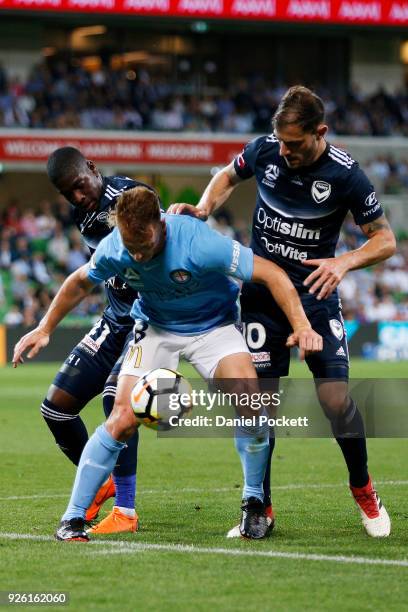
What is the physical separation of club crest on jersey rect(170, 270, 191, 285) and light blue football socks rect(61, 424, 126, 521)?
0.85m

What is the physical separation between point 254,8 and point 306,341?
28709mm

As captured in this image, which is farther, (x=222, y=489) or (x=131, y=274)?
(x=222, y=489)

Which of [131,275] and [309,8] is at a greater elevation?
[131,275]

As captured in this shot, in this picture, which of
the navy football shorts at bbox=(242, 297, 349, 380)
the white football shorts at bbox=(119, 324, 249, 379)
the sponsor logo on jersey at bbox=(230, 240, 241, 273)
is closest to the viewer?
the sponsor logo on jersey at bbox=(230, 240, 241, 273)

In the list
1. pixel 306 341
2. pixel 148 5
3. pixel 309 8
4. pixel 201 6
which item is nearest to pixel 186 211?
pixel 306 341

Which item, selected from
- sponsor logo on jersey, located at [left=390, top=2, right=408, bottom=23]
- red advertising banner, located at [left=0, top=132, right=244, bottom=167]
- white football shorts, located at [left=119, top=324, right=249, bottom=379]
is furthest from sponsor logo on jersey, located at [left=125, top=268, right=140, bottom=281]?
sponsor logo on jersey, located at [left=390, top=2, right=408, bottom=23]

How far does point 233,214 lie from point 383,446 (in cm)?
2451

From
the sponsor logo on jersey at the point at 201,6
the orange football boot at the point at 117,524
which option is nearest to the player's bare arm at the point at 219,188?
the orange football boot at the point at 117,524

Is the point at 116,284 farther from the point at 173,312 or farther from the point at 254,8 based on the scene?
the point at 254,8

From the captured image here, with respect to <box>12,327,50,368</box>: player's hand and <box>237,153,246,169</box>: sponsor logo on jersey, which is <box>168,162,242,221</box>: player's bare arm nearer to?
<box>237,153,246,169</box>: sponsor logo on jersey

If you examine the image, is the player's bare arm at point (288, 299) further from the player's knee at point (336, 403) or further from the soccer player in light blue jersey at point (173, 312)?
the player's knee at point (336, 403)

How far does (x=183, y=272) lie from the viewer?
6285 mm

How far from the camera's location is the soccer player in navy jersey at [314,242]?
22.4 feet

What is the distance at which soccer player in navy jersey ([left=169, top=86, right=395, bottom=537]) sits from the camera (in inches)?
269
